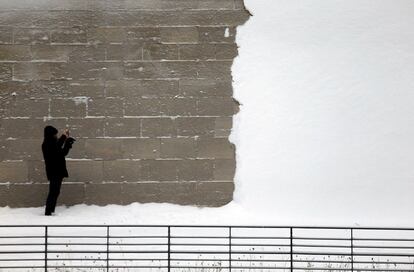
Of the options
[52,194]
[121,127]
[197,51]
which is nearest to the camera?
[52,194]

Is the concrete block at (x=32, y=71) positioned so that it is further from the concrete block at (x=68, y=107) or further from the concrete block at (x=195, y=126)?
the concrete block at (x=195, y=126)

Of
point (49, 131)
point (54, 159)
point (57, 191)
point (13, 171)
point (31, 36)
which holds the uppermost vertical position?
point (31, 36)

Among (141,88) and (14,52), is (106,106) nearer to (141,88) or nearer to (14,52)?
(141,88)

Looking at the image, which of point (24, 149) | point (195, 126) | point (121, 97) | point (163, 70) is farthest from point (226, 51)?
point (24, 149)

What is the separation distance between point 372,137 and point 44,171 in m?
5.91

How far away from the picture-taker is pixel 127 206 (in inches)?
492

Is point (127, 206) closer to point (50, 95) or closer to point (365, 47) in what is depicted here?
point (50, 95)

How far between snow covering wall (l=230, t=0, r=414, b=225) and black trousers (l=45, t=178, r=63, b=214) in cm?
314

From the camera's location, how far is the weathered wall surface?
12.5 m

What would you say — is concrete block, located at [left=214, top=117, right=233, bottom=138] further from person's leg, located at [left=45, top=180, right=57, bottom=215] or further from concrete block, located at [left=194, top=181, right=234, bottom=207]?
person's leg, located at [left=45, top=180, right=57, bottom=215]

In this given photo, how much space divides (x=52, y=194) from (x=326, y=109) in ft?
16.6

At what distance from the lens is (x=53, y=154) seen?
11.7 metres

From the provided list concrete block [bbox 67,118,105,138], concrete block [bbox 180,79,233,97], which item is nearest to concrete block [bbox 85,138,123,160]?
concrete block [bbox 67,118,105,138]

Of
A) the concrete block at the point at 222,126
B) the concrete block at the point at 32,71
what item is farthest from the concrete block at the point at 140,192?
the concrete block at the point at 32,71
